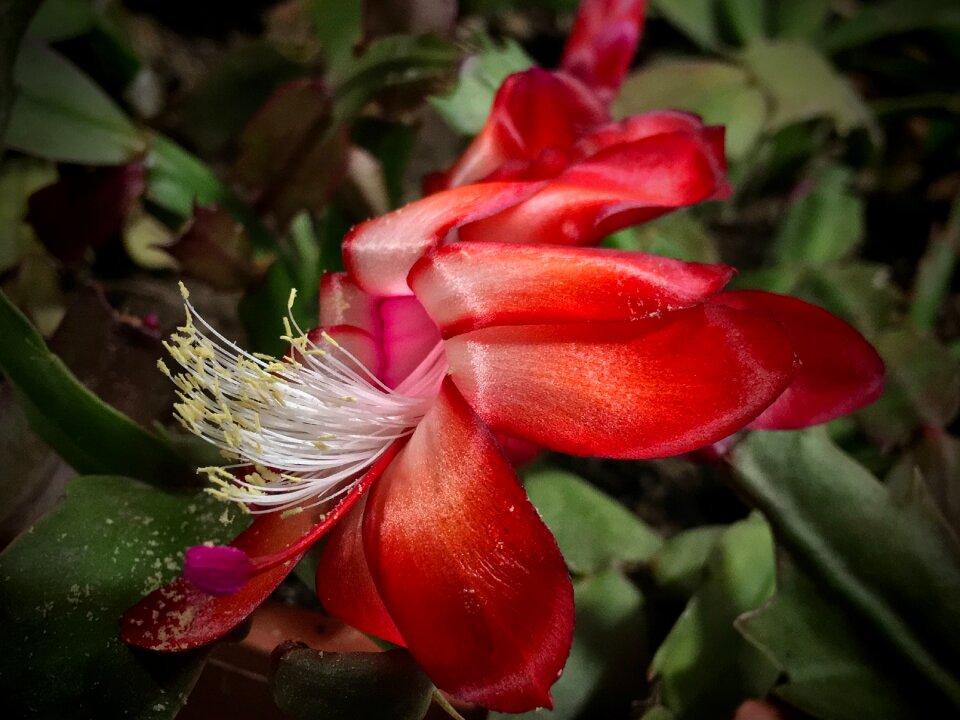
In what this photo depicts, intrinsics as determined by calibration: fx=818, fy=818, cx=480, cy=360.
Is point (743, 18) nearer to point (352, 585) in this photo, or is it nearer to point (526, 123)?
point (526, 123)

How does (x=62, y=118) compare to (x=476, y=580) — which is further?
(x=62, y=118)

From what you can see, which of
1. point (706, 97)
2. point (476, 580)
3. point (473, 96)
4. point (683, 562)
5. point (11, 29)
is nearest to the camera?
point (476, 580)

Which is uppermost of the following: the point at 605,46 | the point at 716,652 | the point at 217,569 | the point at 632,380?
the point at 605,46

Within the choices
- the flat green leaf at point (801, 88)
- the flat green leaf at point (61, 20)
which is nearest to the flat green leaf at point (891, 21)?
the flat green leaf at point (801, 88)

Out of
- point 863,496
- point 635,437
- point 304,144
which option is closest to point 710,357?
point 635,437

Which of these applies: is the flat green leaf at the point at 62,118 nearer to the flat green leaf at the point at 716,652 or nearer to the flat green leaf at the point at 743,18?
the flat green leaf at the point at 716,652

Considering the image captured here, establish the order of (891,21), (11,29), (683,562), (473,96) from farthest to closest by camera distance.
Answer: (891,21)
(473,96)
(683,562)
(11,29)

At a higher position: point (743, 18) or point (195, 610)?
point (743, 18)

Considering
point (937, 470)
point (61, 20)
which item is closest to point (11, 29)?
point (61, 20)
